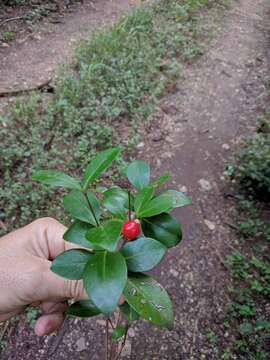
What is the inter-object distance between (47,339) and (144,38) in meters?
4.62

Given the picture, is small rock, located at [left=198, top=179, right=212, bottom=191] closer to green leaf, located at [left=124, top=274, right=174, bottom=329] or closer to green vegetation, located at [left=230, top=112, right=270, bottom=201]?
green vegetation, located at [left=230, top=112, right=270, bottom=201]

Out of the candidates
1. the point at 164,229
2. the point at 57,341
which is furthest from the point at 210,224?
the point at 164,229

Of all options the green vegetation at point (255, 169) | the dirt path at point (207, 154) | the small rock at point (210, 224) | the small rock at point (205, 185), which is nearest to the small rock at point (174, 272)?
the dirt path at point (207, 154)

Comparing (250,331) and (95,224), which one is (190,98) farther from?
(95,224)

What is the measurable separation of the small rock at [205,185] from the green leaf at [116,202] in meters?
2.78

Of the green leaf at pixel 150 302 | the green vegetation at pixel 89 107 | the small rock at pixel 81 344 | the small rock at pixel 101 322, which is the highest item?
the green leaf at pixel 150 302

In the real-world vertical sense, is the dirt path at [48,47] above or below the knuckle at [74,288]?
below

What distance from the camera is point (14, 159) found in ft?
11.4

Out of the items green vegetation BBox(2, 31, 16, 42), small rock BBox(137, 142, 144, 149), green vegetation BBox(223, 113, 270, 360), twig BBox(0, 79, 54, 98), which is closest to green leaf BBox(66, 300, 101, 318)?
green vegetation BBox(223, 113, 270, 360)

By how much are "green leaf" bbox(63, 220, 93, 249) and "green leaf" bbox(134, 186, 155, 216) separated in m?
0.15

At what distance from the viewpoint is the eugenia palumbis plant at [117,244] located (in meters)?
0.84

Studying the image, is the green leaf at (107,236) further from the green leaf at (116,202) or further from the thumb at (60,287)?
the thumb at (60,287)

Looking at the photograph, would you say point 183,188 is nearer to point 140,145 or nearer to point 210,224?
point 210,224

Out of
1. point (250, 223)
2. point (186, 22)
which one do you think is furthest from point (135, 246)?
point (186, 22)
